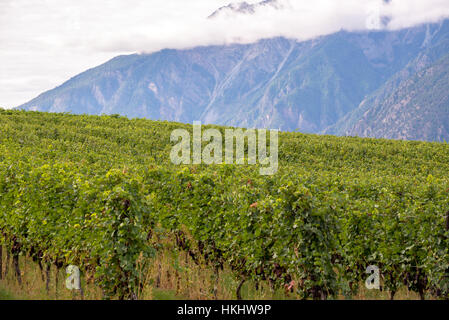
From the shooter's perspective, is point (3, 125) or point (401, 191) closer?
point (401, 191)

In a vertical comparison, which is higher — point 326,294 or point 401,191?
point 401,191

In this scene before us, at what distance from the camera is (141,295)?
982 centimetres

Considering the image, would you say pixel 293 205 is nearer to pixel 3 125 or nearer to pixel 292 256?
pixel 292 256

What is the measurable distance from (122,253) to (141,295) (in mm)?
1079

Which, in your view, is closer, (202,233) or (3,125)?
(202,233)

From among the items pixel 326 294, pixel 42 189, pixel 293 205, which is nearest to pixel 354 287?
pixel 326 294

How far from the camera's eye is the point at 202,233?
12.4 meters

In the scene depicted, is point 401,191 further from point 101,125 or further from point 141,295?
point 101,125
